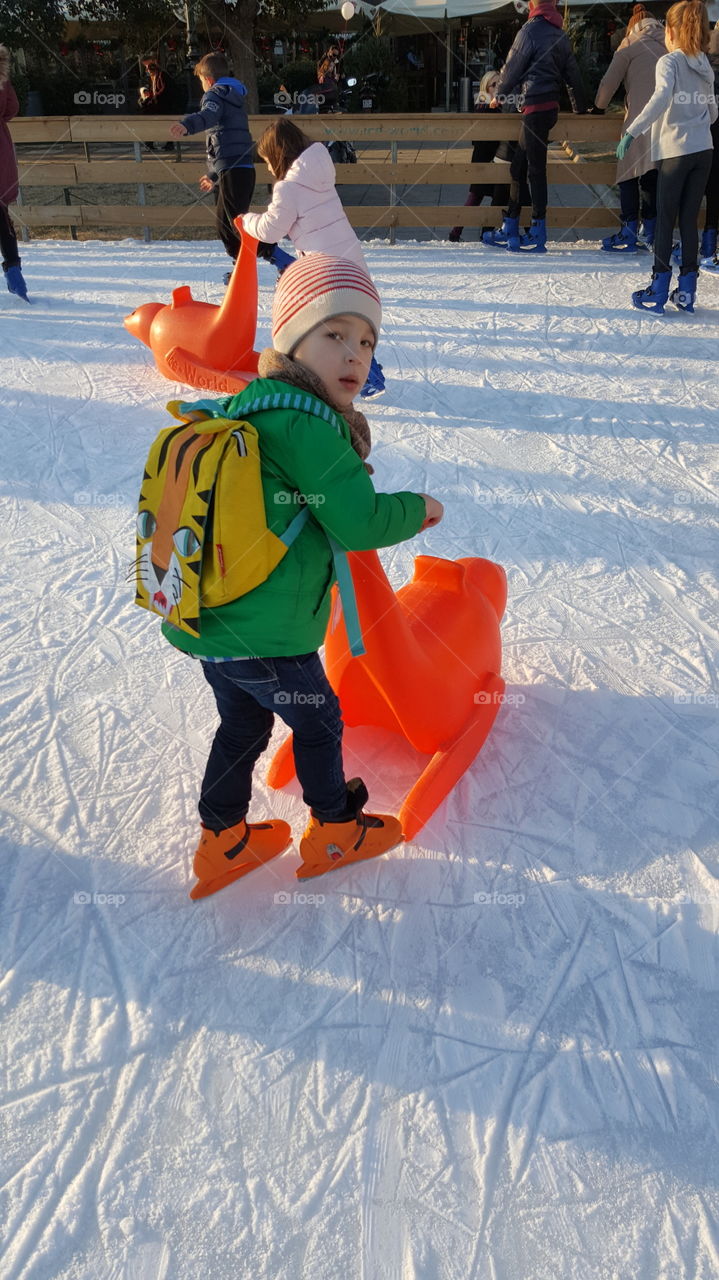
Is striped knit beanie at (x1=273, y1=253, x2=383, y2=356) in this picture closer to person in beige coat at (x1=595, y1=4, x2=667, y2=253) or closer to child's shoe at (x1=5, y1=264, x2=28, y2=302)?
child's shoe at (x1=5, y1=264, x2=28, y2=302)

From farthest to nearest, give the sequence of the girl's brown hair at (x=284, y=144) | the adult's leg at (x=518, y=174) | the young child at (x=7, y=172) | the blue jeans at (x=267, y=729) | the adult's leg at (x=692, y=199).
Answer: the adult's leg at (x=518, y=174)
the young child at (x=7, y=172)
the adult's leg at (x=692, y=199)
the girl's brown hair at (x=284, y=144)
the blue jeans at (x=267, y=729)

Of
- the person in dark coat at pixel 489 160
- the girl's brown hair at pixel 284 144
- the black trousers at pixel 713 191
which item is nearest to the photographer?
the girl's brown hair at pixel 284 144

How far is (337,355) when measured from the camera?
1680 mm

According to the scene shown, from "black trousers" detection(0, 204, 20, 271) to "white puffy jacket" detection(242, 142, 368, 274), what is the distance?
2.45 meters

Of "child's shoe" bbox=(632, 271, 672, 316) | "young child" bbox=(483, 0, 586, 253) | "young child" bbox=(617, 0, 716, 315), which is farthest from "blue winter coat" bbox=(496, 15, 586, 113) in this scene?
"child's shoe" bbox=(632, 271, 672, 316)

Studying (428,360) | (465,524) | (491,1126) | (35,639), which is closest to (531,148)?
(428,360)

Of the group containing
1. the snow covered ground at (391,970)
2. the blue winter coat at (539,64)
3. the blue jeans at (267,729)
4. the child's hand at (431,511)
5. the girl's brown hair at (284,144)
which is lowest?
the snow covered ground at (391,970)

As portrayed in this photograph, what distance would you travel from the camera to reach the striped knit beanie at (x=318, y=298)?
167 cm

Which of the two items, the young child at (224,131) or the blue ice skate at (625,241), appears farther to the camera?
the blue ice skate at (625,241)

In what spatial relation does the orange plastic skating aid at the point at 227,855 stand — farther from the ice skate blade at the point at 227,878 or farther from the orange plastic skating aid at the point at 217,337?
the orange plastic skating aid at the point at 217,337

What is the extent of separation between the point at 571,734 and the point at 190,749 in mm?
1032

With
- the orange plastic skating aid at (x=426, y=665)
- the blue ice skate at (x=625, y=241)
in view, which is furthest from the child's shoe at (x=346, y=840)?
the blue ice skate at (x=625, y=241)

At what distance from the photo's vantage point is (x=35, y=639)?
115 inches

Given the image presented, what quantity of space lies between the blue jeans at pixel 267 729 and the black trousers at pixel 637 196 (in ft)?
21.6
